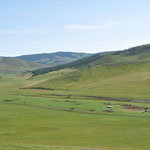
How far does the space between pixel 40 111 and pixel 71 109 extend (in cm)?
1438

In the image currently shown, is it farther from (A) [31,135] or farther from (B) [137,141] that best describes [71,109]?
(B) [137,141]

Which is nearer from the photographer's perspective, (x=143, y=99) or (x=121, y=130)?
(x=121, y=130)

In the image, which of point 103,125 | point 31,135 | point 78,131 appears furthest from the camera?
point 103,125

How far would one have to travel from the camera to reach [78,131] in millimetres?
71000

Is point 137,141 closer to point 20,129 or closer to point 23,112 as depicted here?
point 20,129

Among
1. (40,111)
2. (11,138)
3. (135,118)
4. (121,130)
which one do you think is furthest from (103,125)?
(40,111)

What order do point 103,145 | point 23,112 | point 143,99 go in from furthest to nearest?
1. point 143,99
2. point 23,112
3. point 103,145

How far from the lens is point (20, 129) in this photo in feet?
241

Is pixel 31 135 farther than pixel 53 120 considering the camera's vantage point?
No

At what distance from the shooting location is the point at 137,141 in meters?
58.4

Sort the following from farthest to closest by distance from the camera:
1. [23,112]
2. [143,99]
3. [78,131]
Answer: [143,99] → [23,112] → [78,131]

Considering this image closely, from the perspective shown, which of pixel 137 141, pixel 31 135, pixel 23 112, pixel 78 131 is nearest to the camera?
pixel 137 141

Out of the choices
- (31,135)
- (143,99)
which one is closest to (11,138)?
(31,135)

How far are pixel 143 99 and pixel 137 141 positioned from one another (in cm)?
9471
